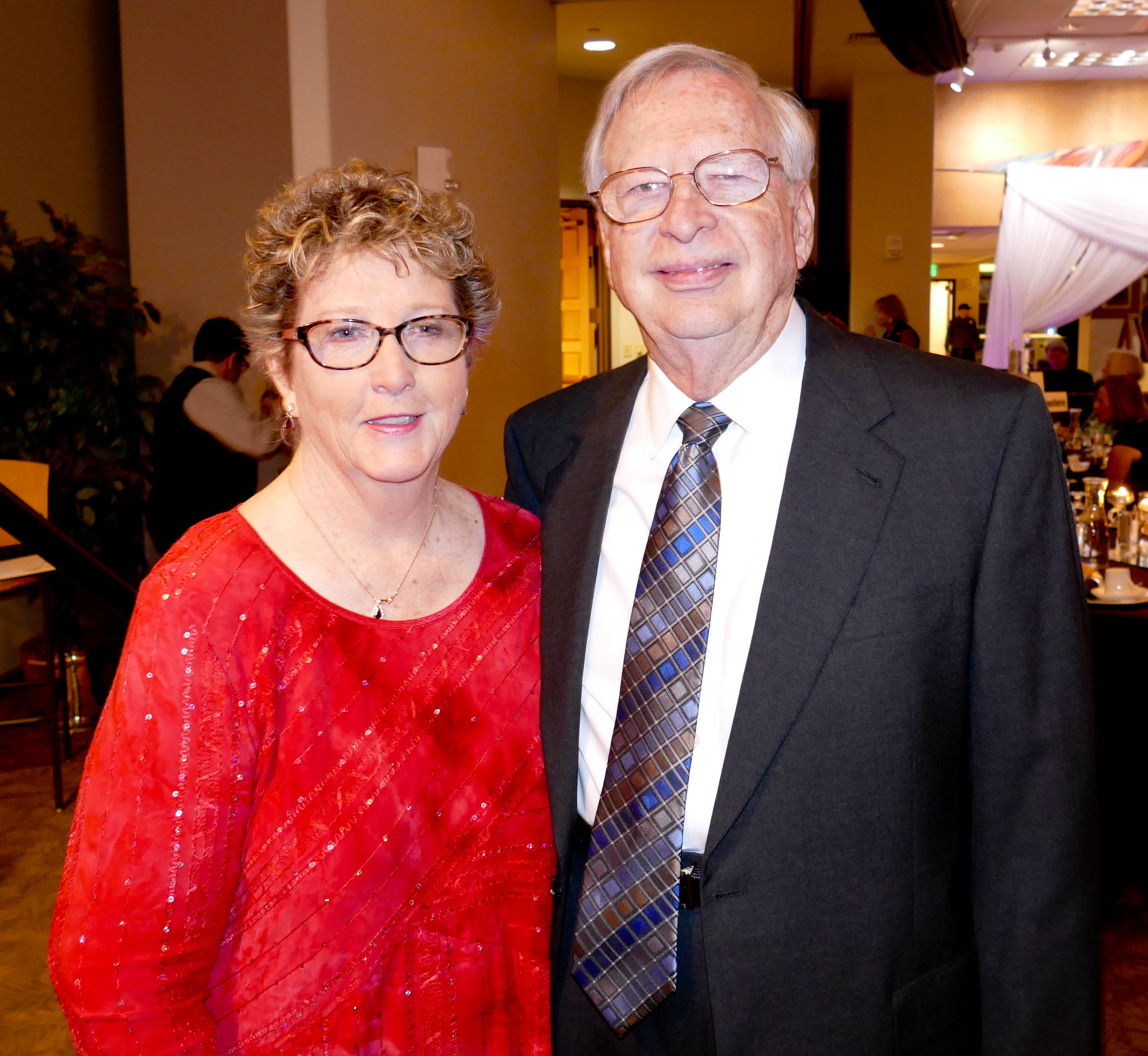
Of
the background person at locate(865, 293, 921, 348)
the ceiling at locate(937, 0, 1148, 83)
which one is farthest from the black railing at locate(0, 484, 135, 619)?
the background person at locate(865, 293, 921, 348)

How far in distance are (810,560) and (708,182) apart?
0.57 metres

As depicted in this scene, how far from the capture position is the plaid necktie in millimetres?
1284

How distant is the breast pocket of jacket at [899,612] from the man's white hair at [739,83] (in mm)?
660

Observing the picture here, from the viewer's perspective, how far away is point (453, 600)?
1.48 metres

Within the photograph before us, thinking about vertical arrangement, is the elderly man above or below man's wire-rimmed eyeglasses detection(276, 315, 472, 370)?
below

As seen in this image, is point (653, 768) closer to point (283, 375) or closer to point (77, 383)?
point (283, 375)

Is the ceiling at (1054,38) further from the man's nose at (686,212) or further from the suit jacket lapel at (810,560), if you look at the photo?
the suit jacket lapel at (810,560)

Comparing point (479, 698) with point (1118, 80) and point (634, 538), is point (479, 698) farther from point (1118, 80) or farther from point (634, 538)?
point (1118, 80)

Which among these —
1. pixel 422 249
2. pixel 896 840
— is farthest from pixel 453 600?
pixel 896 840

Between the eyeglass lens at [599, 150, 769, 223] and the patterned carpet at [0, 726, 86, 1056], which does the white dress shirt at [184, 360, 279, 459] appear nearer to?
the patterned carpet at [0, 726, 86, 1056]

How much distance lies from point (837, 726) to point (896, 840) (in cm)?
17

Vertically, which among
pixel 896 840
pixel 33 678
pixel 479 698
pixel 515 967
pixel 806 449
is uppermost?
pixel 806 449

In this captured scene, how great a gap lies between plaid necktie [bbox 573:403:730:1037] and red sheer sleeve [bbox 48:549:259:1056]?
18.3 inches

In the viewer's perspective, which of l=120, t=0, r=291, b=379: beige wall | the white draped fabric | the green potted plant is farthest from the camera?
the white draped fabric
